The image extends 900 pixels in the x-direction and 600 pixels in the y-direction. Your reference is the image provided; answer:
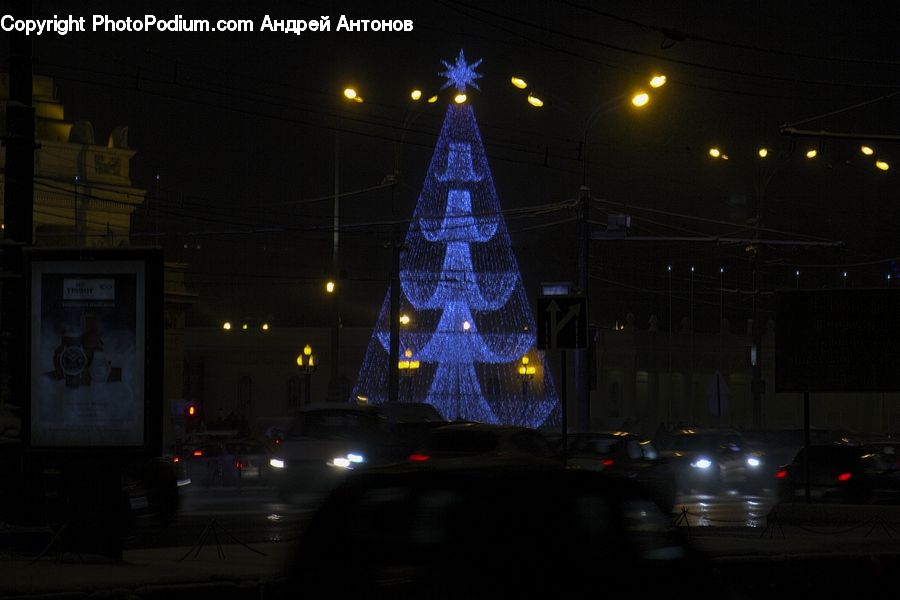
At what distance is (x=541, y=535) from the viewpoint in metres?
6.27

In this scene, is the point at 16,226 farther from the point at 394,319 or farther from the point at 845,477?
the point at 394,319

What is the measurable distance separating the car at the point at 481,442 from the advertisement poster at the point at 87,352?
303 inches

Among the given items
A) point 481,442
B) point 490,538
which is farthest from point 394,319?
point 490,538

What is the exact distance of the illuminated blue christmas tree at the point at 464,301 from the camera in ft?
136

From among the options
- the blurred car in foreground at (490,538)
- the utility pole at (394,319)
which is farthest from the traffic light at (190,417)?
the blurred car in foreground at (490,538)

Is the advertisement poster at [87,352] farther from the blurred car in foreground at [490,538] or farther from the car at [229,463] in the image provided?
the car at [229,463]

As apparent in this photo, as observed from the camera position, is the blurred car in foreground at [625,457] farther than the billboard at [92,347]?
Yes

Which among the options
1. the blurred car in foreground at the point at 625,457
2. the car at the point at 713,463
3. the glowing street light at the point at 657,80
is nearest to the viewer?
the blurred car in foreground at the point at 625,457

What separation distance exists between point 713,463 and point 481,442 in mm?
14925

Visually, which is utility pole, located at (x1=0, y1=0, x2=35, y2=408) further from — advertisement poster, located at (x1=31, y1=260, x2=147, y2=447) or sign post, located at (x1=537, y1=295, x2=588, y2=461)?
sign post, located at (x1=537, y1=295, x2=588, y2=461)

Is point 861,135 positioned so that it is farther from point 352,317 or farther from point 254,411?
point 352,317

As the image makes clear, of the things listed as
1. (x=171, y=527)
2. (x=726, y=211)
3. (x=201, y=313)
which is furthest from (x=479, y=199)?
(x=201, y=313)

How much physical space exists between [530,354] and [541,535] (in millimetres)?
48833

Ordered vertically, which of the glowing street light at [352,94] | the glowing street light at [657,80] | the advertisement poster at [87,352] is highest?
the glowing street light at [352,94]
